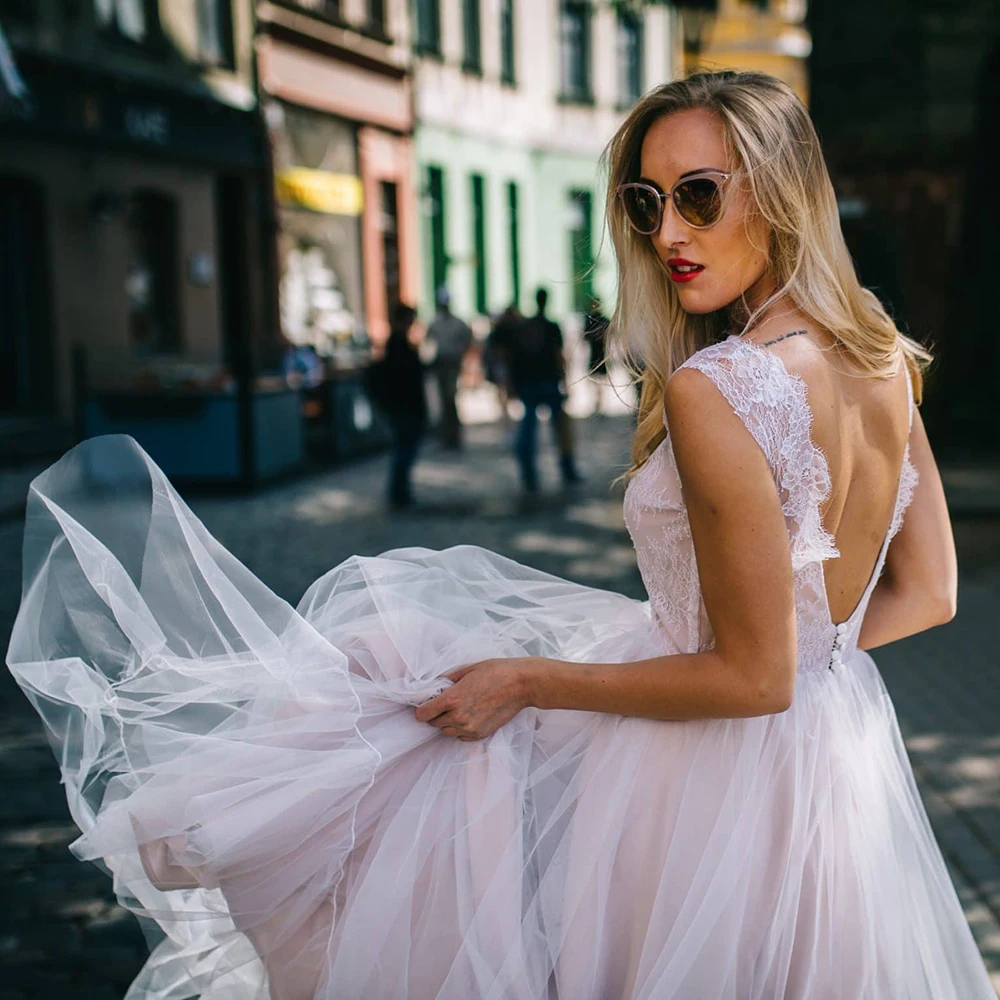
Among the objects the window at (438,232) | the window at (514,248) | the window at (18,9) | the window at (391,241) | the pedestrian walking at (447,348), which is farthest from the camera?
the window at (514,248)

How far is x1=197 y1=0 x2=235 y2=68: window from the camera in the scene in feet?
64.0

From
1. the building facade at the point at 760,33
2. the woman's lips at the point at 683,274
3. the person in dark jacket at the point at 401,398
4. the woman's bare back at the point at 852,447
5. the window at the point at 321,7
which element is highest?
the building facade at the point at 760,33

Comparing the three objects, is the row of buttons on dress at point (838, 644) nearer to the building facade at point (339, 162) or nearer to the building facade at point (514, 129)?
the building facade at point (339, 162)

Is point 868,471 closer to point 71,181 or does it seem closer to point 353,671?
point 353,671

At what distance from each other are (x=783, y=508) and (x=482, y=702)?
512 mm

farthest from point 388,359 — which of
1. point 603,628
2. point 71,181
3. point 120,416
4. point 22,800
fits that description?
point 603,628

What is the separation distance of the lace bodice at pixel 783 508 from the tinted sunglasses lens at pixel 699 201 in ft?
0.60

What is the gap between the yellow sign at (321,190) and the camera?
861 inches

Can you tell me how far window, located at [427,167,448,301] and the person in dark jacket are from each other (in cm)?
1561

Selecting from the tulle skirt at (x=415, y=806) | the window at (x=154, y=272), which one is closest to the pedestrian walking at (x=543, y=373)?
the window at (x=154, y=272)

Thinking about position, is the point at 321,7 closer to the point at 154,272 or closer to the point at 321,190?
the point at 321,190

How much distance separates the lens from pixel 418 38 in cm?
2703

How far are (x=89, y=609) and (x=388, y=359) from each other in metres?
10.7

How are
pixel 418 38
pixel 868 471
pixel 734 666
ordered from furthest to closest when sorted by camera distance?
1. pixel 418 38
2. pixel 868 471
3. pixel 734 666
